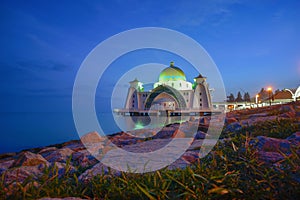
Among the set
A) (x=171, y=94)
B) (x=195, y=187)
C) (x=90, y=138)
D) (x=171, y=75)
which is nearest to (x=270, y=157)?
(x=195, y=187)

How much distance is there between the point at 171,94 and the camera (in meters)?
45.7

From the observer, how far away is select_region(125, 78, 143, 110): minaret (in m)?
48.9

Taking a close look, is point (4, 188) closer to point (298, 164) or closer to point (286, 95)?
point (298, 164)

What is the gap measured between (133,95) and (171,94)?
957 centimetres

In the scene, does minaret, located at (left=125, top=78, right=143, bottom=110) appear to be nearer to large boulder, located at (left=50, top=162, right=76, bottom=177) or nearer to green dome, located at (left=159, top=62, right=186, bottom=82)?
green dome, located at (left=159, top=62, right=186, bottom=82)

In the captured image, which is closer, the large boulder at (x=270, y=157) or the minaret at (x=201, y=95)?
the large boulder at (x=270, y=157)

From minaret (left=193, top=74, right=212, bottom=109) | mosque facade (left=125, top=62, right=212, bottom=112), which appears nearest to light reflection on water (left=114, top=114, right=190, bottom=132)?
mosque facade (left=125, top=62, right=212, bottom=112)

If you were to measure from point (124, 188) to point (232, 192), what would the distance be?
761 millimetres

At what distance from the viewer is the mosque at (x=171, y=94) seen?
4538cm

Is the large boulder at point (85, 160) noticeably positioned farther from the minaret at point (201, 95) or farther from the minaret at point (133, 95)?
the minaret at point (133, 95)

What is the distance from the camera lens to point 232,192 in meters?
1.31

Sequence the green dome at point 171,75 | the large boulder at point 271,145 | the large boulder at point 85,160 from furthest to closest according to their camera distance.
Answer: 1. the green dome at point 171,75
2. the large boulder at point 85,160
3. the large boulder at point 271,145

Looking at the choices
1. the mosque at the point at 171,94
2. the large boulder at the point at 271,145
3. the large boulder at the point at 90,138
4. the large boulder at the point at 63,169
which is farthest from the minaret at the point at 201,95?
the large boulder at the point at 63,169

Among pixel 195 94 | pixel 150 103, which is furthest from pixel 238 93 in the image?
pixel 150 103
